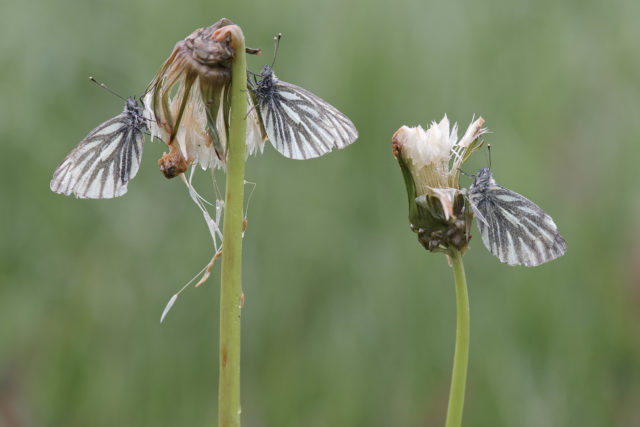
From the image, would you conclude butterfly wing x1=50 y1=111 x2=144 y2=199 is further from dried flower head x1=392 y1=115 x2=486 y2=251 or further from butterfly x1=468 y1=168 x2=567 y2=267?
butterfly x1=468 y1=168 x2=567 y2=267

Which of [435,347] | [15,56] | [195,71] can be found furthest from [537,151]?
[195,71]

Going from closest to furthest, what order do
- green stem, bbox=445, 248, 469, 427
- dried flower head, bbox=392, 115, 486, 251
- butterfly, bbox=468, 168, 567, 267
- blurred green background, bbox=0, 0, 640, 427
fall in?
green stem, bbox=445, 248, 469, 427
dried flower head, bbox=392, 115, 486, 251
butterfly, bbox=468, 168, 567, 267
blurred green background, bbox=0, 0, 640, 427

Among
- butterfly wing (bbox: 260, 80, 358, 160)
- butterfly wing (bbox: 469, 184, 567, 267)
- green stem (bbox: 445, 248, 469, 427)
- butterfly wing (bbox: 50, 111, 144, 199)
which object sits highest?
butterfly wing (bbox: 260, 80, 358, 160)

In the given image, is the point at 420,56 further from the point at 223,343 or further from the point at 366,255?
the point at 223,343

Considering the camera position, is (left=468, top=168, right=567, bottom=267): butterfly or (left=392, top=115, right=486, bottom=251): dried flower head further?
(left=468, top=168, right=567, bottom=267): butterfly

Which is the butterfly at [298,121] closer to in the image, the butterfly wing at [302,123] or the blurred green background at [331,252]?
the butterfly wing at [302,123]

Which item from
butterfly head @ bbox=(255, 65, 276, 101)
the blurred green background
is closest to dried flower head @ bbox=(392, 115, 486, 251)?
butterfly head @ bbox=(255, 65, 276, 101)

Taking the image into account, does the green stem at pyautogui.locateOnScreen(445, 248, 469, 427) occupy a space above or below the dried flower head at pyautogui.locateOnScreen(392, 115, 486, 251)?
below

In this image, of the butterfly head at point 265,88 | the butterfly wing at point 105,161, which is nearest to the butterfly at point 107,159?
the butterfly wing at point 105,161
